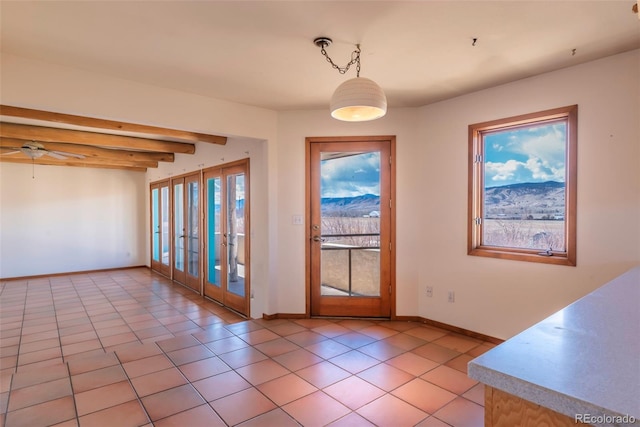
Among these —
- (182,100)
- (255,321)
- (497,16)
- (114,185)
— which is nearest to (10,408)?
(255,321)

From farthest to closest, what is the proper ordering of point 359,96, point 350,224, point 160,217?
point 160,217
point 350,224
point 359,96

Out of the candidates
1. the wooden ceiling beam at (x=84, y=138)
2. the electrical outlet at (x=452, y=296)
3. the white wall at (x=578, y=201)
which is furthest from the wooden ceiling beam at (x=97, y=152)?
the electrical outlet at (x=452, y=296)

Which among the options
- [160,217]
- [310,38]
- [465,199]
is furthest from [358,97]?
[160,217]

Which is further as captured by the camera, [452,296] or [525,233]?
[452,296]

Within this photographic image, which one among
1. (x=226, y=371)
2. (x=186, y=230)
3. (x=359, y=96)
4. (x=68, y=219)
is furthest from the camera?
(x=68, y=219)

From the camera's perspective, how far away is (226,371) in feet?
9.37

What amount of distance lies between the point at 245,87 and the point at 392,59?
1.47 m

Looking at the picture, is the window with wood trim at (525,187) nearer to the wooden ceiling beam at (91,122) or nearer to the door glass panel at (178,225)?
the wooden ceiling beam at (91,122)

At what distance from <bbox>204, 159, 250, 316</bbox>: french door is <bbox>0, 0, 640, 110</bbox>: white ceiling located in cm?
184

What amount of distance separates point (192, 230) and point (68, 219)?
327 cm

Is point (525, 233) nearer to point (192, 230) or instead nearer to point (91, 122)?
point (91, 122)

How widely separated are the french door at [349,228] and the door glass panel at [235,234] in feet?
3.83

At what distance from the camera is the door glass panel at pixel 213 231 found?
5.38 meters

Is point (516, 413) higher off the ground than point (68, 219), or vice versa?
point (68, 219)
